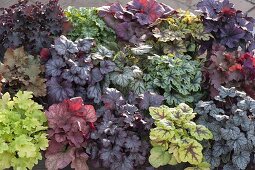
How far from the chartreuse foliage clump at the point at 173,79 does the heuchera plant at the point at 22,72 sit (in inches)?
25.2

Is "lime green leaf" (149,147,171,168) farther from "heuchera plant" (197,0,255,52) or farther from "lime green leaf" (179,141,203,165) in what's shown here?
"heuchera plant" (197,0,255,52)

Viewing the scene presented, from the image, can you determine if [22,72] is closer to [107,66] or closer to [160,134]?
[107,66]

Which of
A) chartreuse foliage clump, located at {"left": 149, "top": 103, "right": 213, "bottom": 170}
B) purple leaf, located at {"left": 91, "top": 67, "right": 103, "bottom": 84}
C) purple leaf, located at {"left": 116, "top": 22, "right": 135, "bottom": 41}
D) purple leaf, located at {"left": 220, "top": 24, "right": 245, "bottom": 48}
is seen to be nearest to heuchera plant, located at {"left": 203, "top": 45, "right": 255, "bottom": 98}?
purple leaf, located at {"left": 220, "top": 24, "right": 245, "bottom": 48}

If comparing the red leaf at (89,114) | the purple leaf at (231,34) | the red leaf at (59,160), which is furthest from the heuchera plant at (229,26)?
the red leaf at (59,160)

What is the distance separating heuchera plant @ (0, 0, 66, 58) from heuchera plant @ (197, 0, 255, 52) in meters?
0.96

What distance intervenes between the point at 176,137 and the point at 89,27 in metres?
1.12

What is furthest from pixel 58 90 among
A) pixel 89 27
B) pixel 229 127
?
pixel 229 127

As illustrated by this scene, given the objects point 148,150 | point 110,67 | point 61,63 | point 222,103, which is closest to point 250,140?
point 222,103

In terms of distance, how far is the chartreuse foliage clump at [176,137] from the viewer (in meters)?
2.82

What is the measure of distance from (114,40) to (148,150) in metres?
0.94

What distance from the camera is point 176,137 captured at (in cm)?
284

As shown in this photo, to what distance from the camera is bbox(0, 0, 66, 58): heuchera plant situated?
339 centimetres

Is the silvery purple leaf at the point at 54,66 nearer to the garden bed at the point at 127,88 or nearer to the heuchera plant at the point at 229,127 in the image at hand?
the garden bed at the point at 127,88

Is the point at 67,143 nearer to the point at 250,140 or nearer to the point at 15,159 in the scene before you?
the point at 15,159
